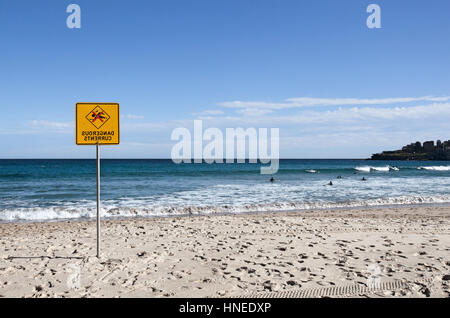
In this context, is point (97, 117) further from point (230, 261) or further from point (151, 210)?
point (151, 210)

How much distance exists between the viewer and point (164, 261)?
6598 mm

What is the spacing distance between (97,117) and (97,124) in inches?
5.4

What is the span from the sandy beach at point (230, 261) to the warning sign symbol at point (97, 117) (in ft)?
9.33

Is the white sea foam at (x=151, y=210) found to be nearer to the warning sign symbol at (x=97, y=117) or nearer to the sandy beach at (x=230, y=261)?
the sandy beach at (x=230, y=261)

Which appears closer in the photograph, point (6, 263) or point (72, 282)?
point (72, 282)

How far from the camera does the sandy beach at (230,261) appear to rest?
5121 mm

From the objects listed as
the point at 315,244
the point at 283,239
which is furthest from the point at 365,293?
the point at 283,239

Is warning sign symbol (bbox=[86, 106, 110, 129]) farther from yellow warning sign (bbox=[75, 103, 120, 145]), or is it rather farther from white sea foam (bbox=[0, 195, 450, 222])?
white sea foam (bbox=[0, 195, 450, 222])

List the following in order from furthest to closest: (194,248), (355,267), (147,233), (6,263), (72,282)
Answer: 1. (147,233)
2. (194,248)
3. (6,263)
4. (355,267)
5. (72,282)

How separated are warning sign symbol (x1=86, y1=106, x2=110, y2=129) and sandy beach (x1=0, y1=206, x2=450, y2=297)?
2.84 metres

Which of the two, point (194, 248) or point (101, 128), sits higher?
point (101, 128)

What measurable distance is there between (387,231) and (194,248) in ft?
20.3

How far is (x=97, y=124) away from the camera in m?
6.17
